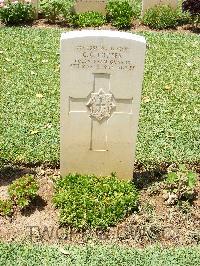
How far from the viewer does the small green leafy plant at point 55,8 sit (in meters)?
10.5

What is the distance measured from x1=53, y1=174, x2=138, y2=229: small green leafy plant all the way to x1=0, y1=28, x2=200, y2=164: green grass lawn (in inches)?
29.3

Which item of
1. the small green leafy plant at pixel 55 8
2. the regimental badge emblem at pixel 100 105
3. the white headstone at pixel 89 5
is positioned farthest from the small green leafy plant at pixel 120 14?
the regimental badge emblem at pixel 100 105

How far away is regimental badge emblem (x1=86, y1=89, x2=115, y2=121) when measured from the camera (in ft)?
17.3

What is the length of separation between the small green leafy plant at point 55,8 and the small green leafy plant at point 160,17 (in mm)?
1635

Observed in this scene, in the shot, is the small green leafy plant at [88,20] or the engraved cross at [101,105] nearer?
the engraved cross at [101,105]

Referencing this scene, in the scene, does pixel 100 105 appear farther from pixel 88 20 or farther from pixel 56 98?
pixel 88 20

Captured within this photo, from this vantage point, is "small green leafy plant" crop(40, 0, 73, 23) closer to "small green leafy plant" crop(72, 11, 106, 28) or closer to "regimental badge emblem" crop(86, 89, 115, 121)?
"small green leafy plant" crop(72, 11, 106, 28)

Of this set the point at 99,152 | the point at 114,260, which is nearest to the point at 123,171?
the point at 99,152

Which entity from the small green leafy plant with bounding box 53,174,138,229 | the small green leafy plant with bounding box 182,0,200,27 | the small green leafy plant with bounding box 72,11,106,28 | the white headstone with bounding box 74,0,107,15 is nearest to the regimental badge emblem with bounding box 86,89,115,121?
the small green leafy plant with bounding box 53,174,138,229

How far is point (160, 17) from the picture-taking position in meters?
10.6

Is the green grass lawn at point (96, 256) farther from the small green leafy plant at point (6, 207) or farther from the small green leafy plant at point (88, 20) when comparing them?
the small green leafy plant at point (88, 20)

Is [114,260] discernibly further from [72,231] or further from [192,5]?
[192,5]

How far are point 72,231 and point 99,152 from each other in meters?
0.93

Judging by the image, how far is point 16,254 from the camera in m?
5.05
